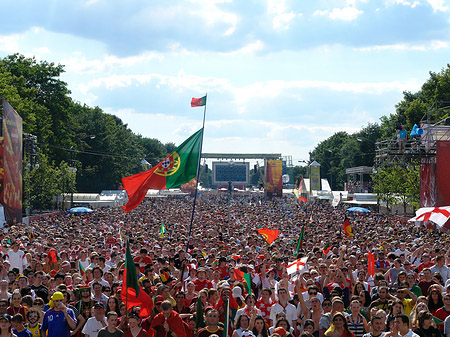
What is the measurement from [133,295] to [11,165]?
29.4 metres

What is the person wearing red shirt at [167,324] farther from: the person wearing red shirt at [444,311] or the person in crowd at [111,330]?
the person wearing red shirt at [444,311]

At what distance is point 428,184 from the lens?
37250 mm

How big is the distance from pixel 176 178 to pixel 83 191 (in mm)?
76954

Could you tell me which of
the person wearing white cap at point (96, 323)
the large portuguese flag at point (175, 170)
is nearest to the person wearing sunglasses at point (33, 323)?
the person wearing white cap at point (96, 323)

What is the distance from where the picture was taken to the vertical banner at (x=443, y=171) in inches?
1325

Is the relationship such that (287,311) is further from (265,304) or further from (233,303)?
(233,303)

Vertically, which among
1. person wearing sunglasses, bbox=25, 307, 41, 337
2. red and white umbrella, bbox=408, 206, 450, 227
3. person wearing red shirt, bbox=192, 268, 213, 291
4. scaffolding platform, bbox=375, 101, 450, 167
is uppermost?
scaffolding platform, bbox=375, 101, 450, 167

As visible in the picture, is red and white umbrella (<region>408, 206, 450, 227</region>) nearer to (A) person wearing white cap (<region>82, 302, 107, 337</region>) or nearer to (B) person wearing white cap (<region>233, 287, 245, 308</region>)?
(B) person wearing white cap (<region>233, 287, 245, 308</region>)

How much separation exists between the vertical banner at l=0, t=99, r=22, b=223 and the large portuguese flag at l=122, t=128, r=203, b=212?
2340cm

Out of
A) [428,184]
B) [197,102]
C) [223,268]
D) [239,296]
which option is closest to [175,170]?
[197,102]

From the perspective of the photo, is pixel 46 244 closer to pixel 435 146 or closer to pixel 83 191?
pixel 435 146

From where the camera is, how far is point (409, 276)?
11.8 metres

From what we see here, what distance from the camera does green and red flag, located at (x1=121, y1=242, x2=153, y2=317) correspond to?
9.04 meters

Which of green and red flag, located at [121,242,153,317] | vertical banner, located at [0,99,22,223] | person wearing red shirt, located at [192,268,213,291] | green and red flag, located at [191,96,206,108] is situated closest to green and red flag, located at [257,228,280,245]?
green and red flag, located at [191,96,206,108]
